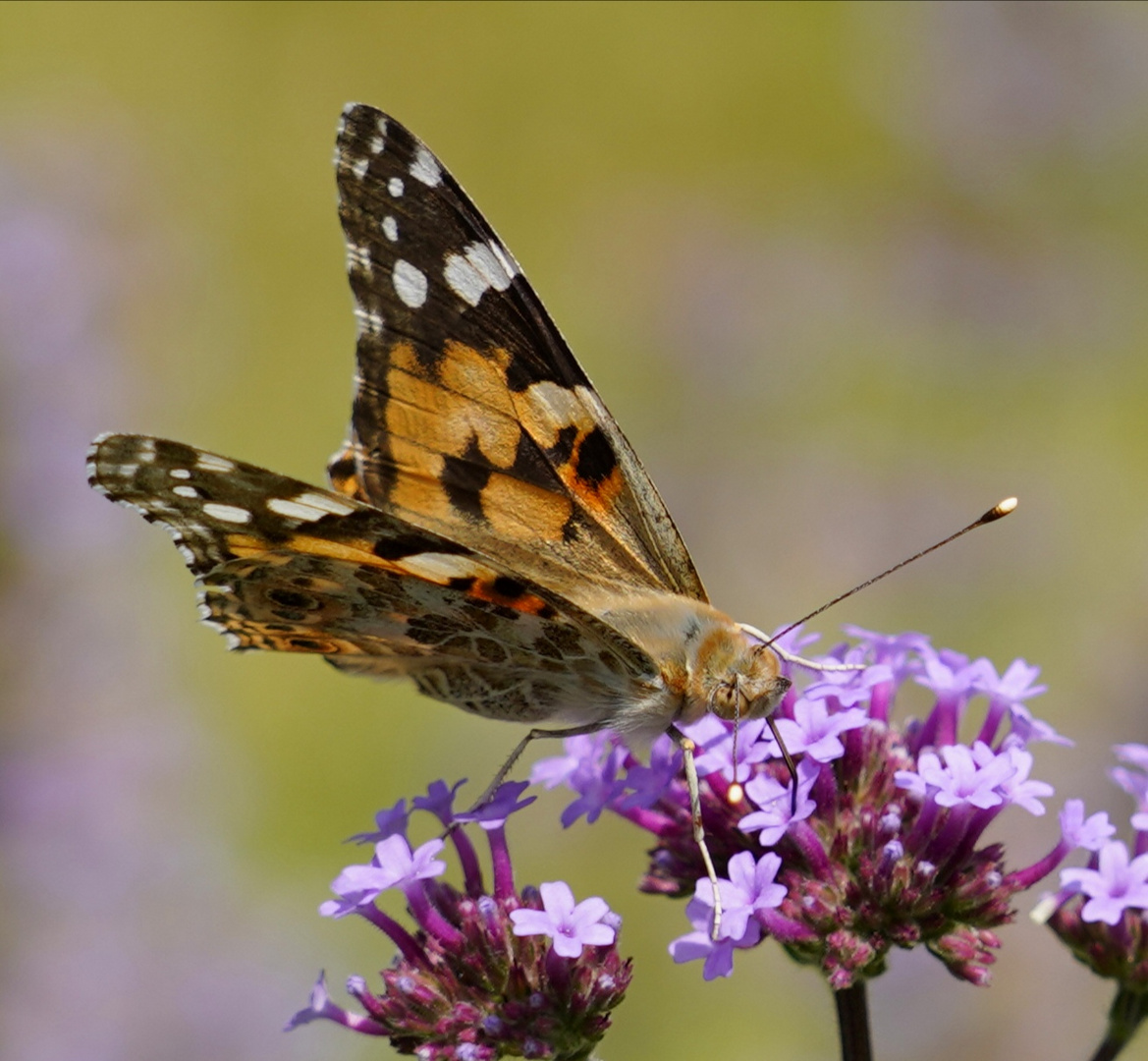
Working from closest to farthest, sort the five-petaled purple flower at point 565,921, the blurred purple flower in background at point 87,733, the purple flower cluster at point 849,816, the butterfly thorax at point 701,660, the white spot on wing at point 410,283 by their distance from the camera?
the five-petaled purple flower at point 565,921, the purple flower cluster at point 849,816, the butterfly thorax at point 701,660, the white spot on wing at point 410,283, the blurred purple flower in background at point 87,733

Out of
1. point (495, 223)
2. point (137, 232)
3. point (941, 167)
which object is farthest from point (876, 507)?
point (495, 223)

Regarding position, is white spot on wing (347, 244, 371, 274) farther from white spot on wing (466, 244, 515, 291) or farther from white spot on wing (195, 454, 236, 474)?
white spot on wing (195, 454, 236, 474)

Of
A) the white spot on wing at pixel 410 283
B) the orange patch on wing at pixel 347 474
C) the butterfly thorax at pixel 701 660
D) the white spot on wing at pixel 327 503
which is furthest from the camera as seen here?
the orange patch on wing at pixel 347 474

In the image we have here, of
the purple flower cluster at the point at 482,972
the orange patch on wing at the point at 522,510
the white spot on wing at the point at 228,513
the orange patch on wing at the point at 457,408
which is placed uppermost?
the orange patch on wing at the point at 457,408

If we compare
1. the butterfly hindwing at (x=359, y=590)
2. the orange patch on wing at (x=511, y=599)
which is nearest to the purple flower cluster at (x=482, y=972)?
the butterfly hindwing at (x=359, y=590)

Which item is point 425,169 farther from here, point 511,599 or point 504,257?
point 511,599

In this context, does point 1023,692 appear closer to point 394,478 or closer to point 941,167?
point 394,478

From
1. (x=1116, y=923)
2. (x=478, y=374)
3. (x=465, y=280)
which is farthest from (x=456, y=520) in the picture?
(x=1116, y=923)

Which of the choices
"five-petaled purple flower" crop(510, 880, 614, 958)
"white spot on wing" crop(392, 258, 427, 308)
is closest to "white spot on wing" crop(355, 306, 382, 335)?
"white spot on wing" crop(392, 258, 427, 308)

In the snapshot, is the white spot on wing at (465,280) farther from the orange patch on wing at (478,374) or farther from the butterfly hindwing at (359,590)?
the butterfly hindwing at (359,590)
